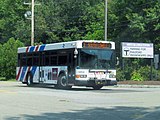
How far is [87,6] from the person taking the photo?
223 ft

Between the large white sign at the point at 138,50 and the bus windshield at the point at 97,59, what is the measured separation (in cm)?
1391

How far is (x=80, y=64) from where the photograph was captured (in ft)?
83.8

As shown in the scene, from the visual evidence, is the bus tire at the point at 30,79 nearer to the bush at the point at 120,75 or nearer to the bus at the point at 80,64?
the bus at the point at 80,64

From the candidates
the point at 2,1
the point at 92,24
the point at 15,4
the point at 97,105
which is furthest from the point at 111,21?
the point at 97,105

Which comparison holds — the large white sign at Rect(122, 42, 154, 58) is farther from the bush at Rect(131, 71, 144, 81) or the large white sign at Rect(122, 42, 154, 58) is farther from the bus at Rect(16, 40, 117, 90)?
the bus at Rect(16, 40, 117, 90)

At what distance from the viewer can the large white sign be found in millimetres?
40438

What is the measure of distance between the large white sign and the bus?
12949mm

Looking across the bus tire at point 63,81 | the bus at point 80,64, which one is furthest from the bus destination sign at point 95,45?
the bus tire at point 63,81

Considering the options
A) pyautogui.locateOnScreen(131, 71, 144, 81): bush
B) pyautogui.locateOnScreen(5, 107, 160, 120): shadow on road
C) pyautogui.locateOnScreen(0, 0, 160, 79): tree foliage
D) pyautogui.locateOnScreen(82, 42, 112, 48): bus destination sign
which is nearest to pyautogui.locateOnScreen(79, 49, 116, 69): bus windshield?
pyautogui.locateOnScreen(82, 42, 112, 48): bus destination sign

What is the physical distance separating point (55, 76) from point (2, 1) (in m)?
52.1

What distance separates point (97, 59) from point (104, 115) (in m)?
12.3

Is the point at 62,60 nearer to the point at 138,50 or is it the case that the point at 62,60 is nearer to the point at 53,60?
the point at 53,60

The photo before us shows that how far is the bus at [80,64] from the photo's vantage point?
25672mm

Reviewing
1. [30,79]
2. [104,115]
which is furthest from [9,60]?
[104,115]
